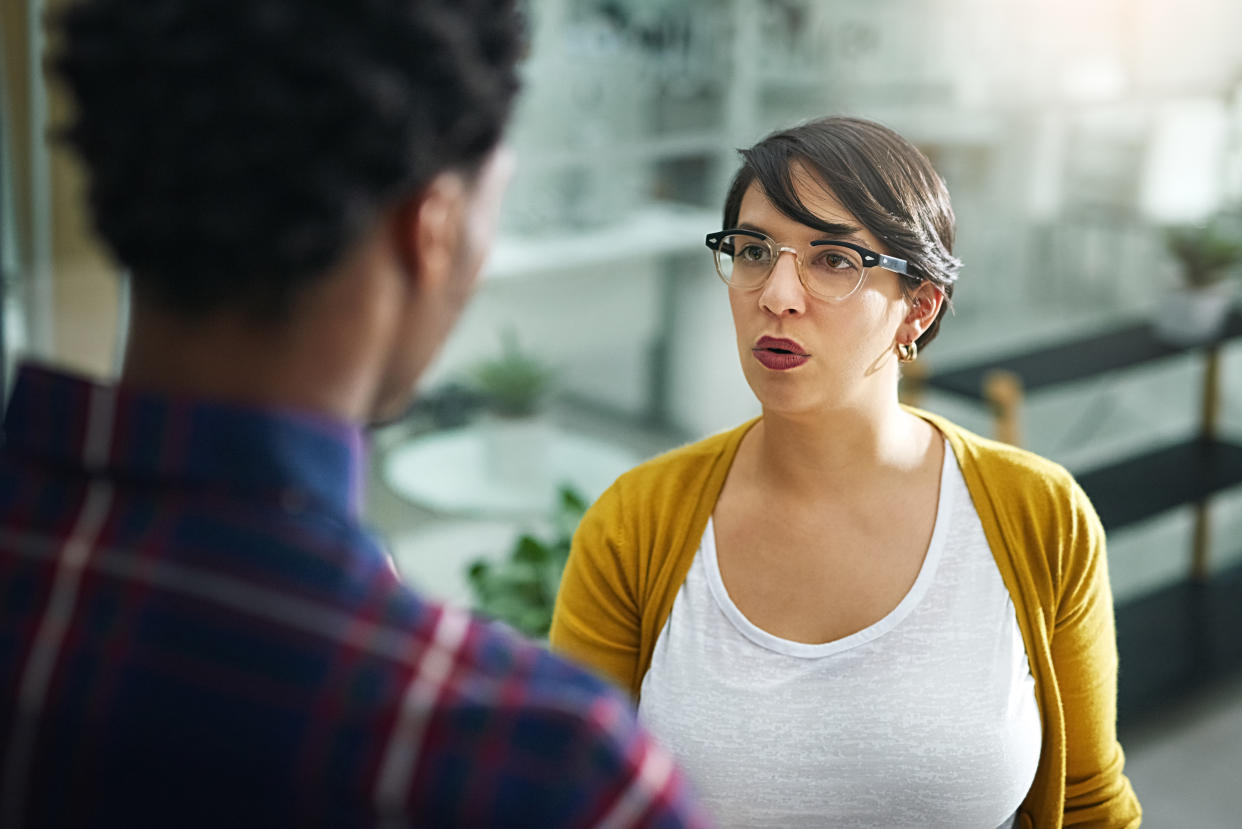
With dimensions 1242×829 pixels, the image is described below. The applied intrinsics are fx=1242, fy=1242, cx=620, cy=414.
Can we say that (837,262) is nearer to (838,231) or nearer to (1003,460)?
(838,231)

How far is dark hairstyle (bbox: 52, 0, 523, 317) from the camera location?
498 millimetres

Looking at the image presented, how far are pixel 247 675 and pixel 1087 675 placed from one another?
98 cm

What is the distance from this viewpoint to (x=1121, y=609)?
3496 millimetres

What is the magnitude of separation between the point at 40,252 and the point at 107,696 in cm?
298

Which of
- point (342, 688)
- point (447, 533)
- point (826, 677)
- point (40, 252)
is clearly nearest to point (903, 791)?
point (826, 677)

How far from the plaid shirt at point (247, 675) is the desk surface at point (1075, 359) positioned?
2.54 metres

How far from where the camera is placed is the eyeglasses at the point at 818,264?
1170 millimetres

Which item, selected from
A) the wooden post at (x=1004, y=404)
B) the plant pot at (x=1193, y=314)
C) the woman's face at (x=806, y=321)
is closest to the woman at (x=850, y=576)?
the woman's face at (x=806, y=321)

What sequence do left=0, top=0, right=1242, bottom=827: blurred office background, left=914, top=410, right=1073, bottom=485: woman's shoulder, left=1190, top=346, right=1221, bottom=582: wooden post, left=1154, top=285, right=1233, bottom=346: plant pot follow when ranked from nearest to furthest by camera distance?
left=914, top=410, right=1073, bottom=485: woman's shoulder
left=0, top=0, right=1242, bottom=827: blurred office background
left=1154, top=285, right=1233, bottom=346: plant pot
left=1190, top=346, right=1221, bottom=582: wooden post

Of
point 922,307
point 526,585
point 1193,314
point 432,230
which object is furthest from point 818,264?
point 1193,314

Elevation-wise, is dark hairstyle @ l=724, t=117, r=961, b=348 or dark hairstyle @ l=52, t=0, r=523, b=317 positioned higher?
dark hairstyle @ l=724, t=117, r=961, b=348

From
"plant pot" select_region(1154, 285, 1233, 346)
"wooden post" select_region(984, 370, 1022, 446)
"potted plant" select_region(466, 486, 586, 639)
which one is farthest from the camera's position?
"plant pot" select_region(1154, 285, 1233, 346)

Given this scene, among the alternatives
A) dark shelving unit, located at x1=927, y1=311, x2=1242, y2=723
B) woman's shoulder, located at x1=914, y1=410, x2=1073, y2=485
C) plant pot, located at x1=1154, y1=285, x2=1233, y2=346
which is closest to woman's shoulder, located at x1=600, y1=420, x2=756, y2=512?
woman's shoulder, located at x1=914, y1=410, x2=1073, y2=485

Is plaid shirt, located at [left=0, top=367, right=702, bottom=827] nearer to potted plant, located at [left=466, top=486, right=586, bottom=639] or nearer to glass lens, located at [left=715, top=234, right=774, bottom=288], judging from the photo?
glass lens, located at [left=715, top=234, right=774, bottom=288]
